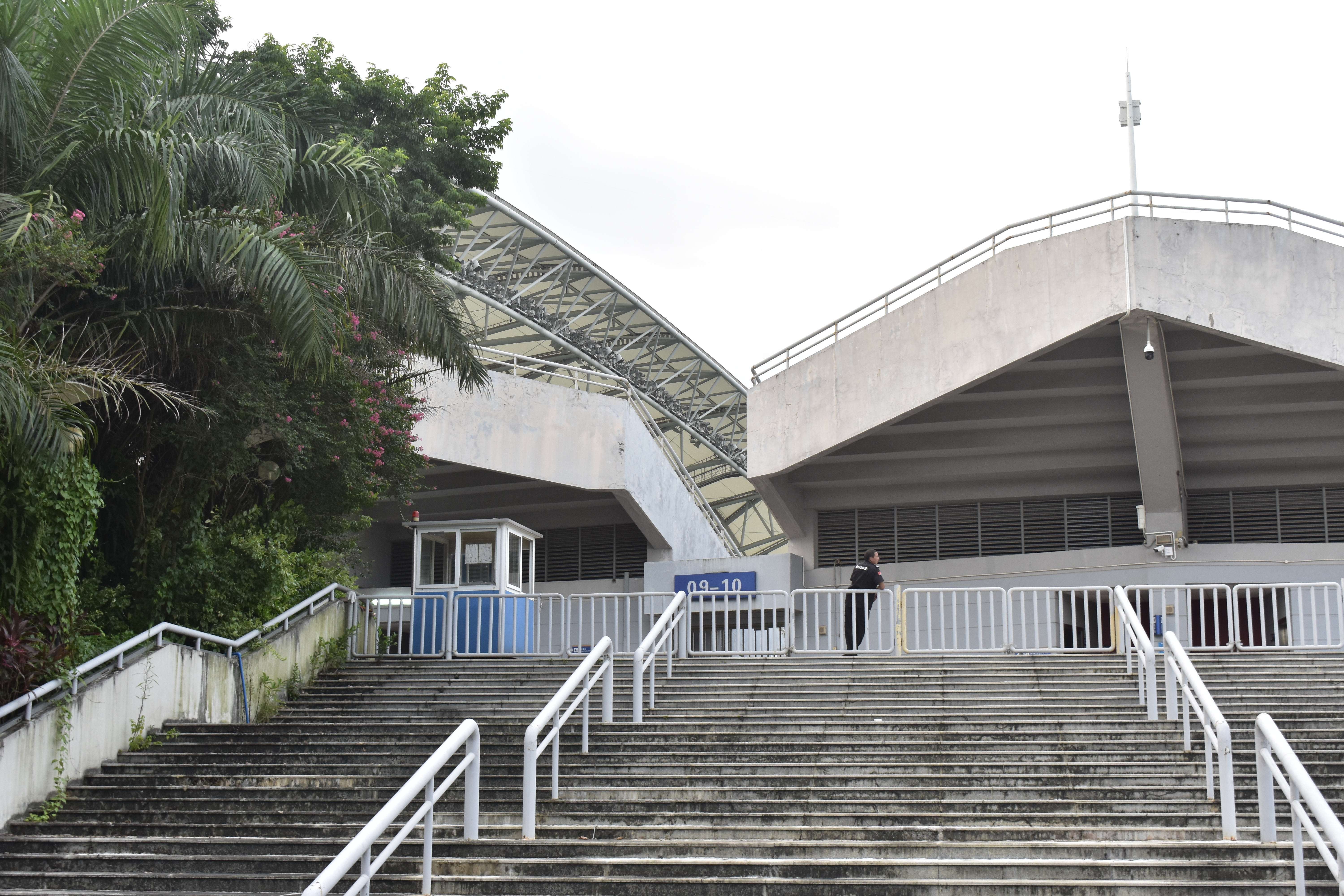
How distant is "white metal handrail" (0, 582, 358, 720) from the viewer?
10164 mm

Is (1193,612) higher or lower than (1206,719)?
higher

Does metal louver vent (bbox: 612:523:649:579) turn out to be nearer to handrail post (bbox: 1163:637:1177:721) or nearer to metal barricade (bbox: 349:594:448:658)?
metal barricade (bbox: 349:594:448:658)

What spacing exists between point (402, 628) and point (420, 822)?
27.9 feet

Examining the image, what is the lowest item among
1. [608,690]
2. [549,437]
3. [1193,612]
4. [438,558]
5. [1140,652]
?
[608,690]

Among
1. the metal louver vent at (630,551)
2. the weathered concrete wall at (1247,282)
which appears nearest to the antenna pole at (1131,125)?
the weathered concrete wall at (1247,282)

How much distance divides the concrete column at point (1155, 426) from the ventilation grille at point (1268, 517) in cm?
90

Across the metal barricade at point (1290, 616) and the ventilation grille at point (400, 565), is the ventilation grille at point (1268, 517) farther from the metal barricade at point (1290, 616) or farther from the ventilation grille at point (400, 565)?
the ventilation grille at point (400, 565)

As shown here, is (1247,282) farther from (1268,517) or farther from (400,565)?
(400,565)

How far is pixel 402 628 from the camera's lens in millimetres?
16500

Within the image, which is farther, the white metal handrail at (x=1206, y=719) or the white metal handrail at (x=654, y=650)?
the white metal handrail at (x=654, y=650)

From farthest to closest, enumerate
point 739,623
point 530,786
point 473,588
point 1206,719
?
point 473,588
point 739,623
point 1206,719
point 530,786

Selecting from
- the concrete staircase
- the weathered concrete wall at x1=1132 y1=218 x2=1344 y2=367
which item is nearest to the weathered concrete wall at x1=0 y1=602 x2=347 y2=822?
the concrete staircase

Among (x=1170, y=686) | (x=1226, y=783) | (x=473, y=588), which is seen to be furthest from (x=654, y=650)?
(x=1226, y=783)

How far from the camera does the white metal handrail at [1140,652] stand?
11102 mm
